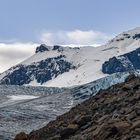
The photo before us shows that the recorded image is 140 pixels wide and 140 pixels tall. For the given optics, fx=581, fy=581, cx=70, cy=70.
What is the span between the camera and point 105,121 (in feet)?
97.6

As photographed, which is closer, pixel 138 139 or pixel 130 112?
pixel 138 139

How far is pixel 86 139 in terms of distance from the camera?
28312 mm

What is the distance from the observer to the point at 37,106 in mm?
186125

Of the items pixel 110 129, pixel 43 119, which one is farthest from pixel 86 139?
pixel 43 119

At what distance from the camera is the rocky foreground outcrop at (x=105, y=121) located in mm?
26484

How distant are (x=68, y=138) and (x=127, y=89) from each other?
669 centimetres

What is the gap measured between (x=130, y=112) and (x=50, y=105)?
16196 centimetres

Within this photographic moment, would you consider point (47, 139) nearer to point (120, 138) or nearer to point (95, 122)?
point (95, 122)

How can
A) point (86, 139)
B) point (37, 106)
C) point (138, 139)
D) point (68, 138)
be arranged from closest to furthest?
point (138, 139) < point (86, 139) < point (68, 138) < point (37, 106)

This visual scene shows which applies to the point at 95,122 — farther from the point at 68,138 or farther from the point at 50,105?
the point at 50,105

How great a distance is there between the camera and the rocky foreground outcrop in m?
26.5

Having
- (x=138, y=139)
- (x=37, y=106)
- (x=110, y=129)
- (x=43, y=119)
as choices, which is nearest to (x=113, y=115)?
(x=110, y=129)

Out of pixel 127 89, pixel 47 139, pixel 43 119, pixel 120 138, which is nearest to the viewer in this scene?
pixel 120 138

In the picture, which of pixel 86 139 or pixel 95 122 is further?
pixel 95 122
